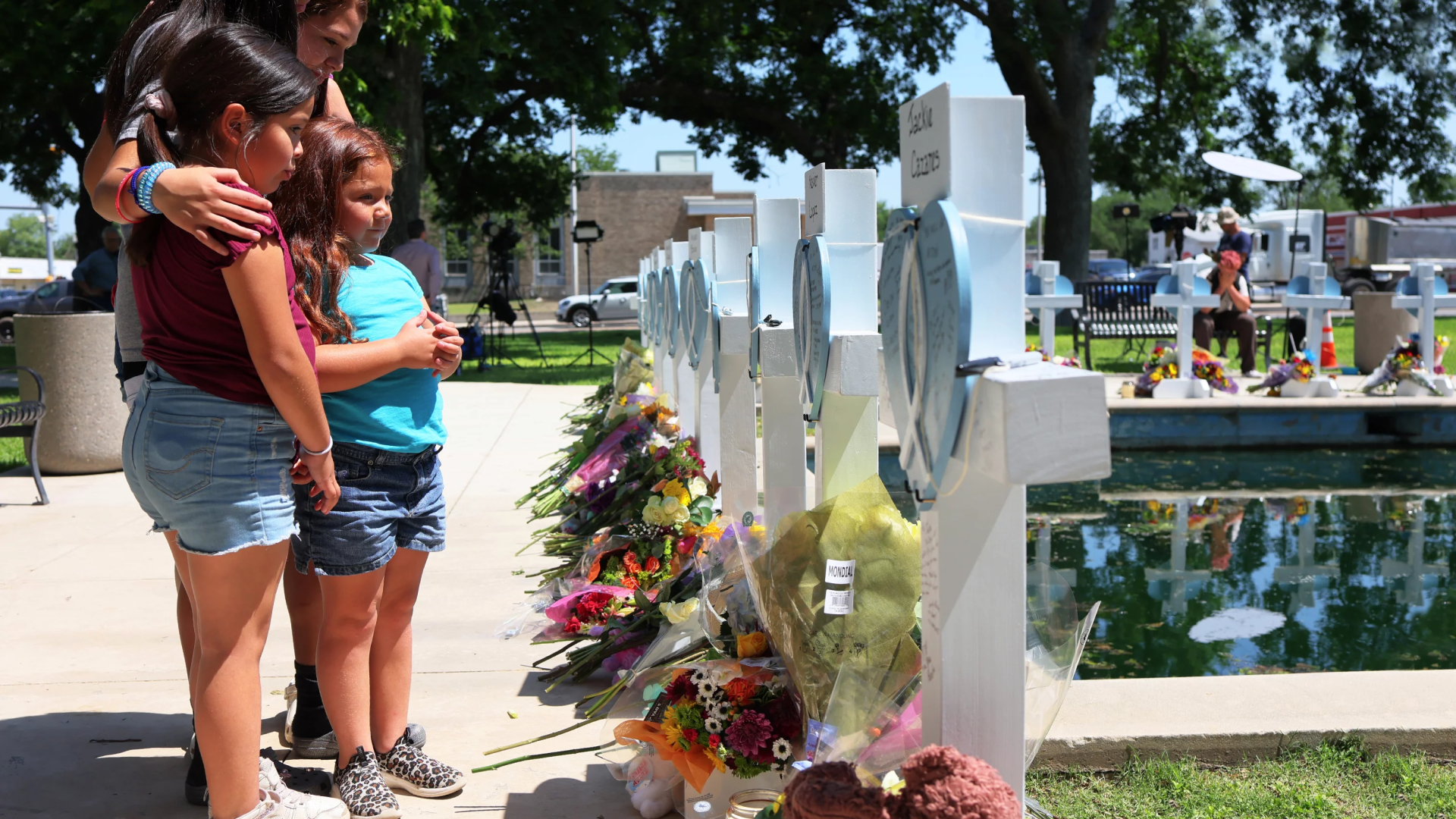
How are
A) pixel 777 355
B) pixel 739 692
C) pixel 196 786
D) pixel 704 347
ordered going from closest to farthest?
pixel 739 692 → pixel 196 786 → pixel 777 355 → pixel 704 347

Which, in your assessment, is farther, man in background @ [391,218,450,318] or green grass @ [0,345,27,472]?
man in background @ [391,218,450,318]

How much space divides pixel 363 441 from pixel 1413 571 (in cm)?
465

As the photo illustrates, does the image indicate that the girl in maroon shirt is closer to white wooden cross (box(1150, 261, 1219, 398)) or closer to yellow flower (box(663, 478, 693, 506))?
yellow flower (box(663, 478, 693, 506))

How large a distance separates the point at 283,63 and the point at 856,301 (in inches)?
52.6

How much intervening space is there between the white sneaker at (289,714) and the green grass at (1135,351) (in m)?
10.4

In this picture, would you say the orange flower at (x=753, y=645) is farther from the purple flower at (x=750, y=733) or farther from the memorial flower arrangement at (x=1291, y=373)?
the memorial flower arrangement at (x=1291, y=373)

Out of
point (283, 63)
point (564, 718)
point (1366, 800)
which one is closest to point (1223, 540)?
point (1366, 800)

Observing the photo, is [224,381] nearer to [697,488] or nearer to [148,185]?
[148,185]

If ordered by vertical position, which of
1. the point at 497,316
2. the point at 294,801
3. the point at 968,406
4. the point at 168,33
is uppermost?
the point at 168,33

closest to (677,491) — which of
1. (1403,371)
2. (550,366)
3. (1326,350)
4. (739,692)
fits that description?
(739,692)

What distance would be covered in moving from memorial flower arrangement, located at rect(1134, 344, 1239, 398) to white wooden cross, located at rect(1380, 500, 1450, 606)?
3775mm

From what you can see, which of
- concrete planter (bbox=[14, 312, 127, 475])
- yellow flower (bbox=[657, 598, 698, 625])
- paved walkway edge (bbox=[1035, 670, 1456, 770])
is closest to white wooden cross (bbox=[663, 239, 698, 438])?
yellow flower (bbox=[657, 598, 698, 625])

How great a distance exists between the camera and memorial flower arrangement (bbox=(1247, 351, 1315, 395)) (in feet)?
31.3

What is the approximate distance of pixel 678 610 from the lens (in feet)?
10.2
